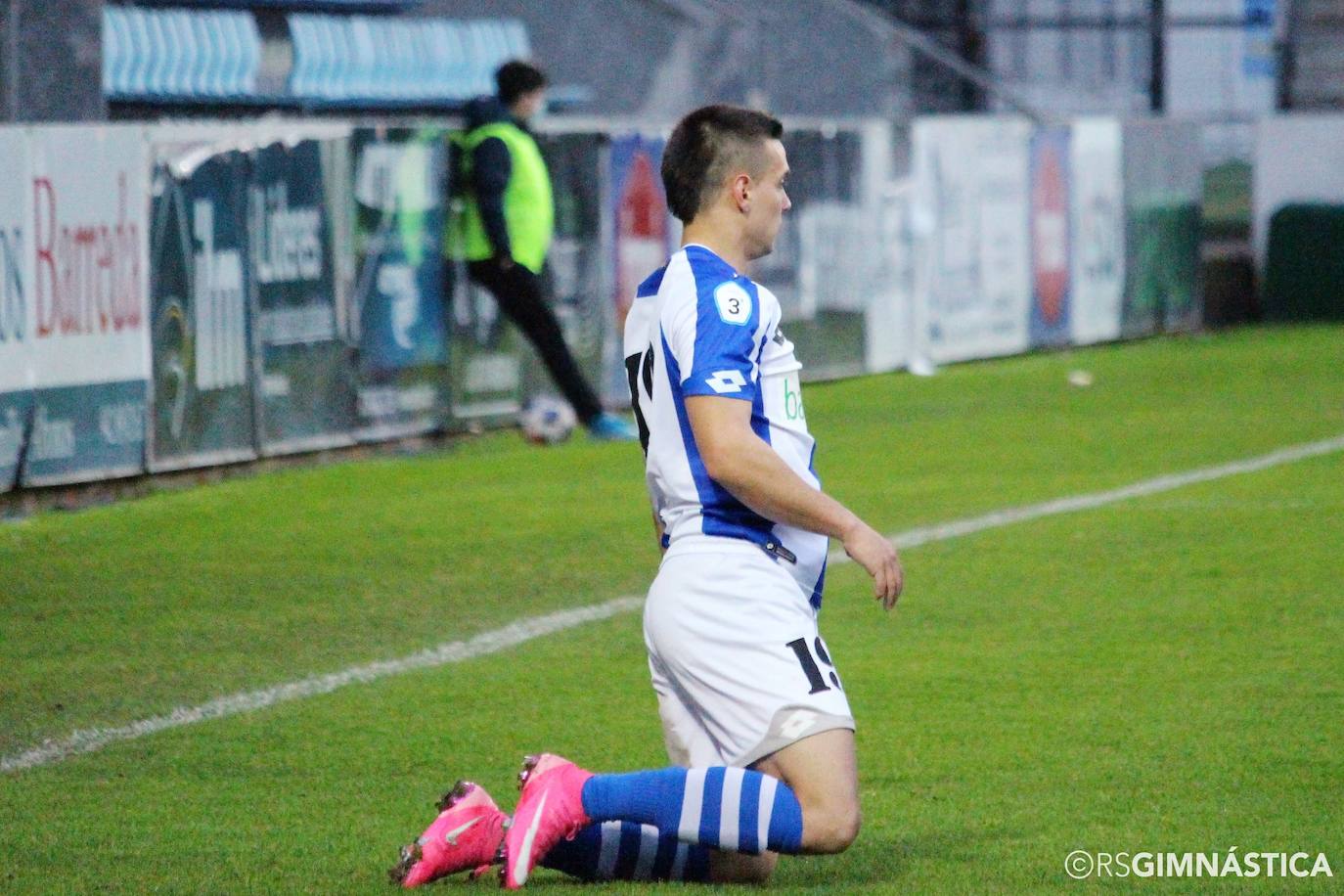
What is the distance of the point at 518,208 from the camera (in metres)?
13.1

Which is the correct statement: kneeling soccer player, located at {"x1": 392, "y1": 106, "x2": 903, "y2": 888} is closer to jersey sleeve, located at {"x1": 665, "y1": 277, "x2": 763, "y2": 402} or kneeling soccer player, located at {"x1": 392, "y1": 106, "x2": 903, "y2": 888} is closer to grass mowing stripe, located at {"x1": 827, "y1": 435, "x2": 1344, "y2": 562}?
jersey sleeve, located at {"x1": 665, "y1": 277, "x2": 763, "y2": 402}

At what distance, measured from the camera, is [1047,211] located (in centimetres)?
1969

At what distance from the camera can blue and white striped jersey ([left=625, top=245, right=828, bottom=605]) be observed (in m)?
4.45

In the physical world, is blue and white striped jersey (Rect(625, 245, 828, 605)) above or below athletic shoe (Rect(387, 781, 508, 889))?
above

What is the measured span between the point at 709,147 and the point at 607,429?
843 centimetres

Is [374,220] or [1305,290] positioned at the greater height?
[374,220]

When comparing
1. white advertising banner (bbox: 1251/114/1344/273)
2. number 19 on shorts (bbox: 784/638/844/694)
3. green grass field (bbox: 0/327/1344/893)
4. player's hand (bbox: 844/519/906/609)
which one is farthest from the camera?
white advertising banner (bbox: 1251/114/1344/273)

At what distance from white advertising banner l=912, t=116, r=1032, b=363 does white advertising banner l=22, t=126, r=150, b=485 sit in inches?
329

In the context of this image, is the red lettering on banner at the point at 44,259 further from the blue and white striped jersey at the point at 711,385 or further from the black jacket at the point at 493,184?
the blue and white striped jersey at the point at 711,385

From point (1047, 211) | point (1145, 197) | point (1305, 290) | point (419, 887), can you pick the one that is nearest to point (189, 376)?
point (419, 887)

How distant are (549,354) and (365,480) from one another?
1.68 meters

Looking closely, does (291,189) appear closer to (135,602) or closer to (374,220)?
(374,220)

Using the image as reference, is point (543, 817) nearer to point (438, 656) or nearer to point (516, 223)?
point (438, 656)

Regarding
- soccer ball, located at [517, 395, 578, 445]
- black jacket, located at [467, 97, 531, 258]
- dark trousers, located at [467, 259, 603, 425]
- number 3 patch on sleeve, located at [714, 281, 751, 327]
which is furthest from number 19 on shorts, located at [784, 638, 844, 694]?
black jacket, located at [467, 97, 531, 258]
